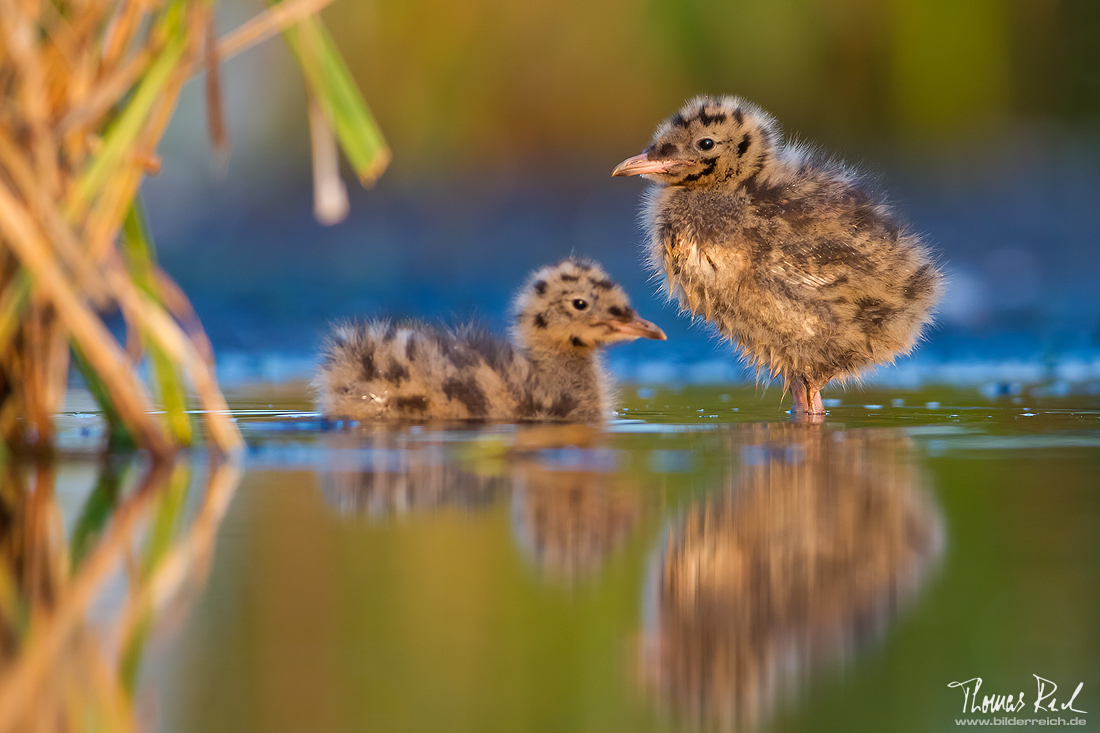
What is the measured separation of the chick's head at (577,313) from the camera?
206 inches

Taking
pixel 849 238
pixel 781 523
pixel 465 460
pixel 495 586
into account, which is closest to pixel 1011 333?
pixel 849 238

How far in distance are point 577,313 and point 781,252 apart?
0.77 metres

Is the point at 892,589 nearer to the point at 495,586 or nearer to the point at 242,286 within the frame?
the point at 495,586

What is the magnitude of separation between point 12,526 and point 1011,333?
6969 mm

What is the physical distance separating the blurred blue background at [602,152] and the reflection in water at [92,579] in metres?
4.75

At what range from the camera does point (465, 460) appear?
3611 mm

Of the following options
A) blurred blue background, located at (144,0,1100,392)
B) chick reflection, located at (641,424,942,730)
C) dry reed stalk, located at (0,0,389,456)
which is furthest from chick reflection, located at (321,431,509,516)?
blurred blue background, located at (144,0,1100,392)

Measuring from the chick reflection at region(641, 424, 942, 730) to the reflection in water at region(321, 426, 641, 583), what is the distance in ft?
0.52

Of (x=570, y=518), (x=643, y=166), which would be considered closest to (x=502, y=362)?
(x=643, y=166)

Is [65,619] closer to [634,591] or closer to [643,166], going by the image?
[634,591]

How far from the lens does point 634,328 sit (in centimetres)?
518

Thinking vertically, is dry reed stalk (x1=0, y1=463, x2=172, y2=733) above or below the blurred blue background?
below
